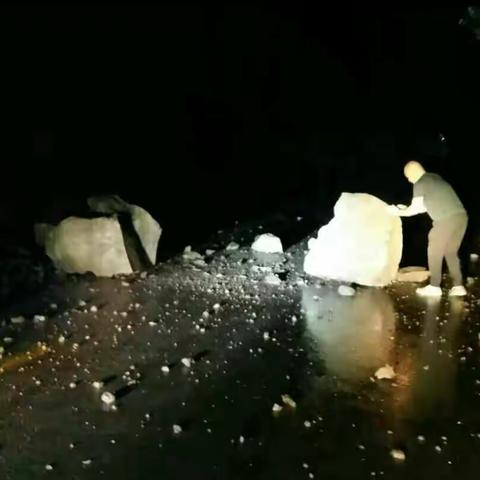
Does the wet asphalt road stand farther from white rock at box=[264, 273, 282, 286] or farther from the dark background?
the dark background

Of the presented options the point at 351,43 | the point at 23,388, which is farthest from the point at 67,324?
the point at 351,43

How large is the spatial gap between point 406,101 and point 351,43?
11.9 ft

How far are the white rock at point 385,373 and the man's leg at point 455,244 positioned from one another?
2.27m

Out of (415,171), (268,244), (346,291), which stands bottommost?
(346,291)

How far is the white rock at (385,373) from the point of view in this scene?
6277 millimetres

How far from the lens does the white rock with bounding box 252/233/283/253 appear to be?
32.6ft

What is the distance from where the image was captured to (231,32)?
23000mm

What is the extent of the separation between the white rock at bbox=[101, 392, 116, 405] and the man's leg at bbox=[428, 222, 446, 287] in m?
3.93

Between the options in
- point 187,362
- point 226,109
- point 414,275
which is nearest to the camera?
point 187,362

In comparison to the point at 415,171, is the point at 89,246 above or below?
below

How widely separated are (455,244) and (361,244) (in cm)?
102

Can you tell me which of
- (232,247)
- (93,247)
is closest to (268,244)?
(232,247)

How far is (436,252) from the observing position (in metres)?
8.20

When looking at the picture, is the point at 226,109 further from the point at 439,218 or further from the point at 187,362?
the point at 187,362
